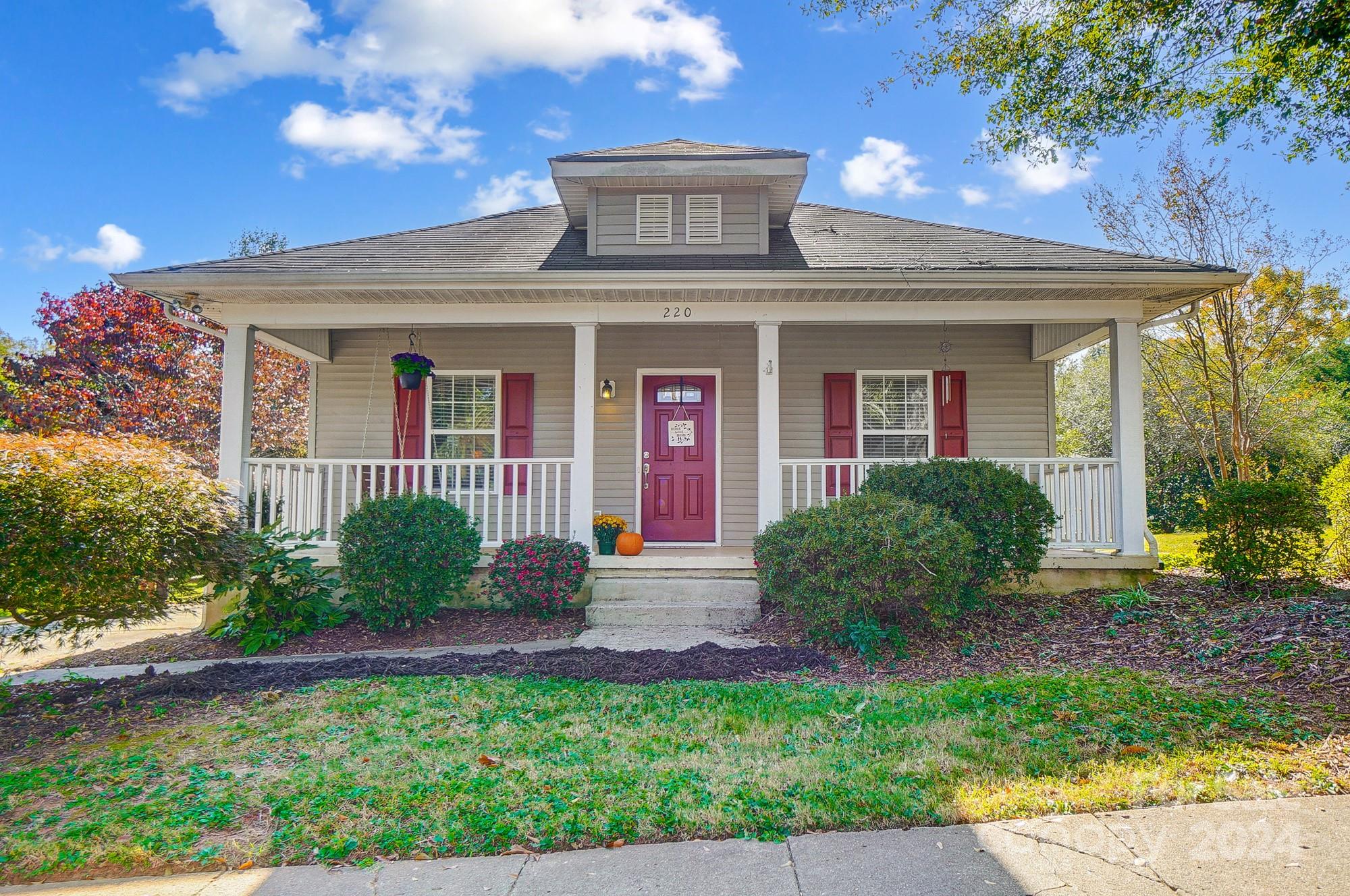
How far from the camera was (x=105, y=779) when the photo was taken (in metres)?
2.95

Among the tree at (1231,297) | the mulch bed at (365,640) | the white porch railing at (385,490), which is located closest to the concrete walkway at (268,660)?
the mulch bed at (365,640)

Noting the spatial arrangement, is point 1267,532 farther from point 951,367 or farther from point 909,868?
point 909,868

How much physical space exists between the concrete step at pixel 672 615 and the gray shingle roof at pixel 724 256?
303 centimetres

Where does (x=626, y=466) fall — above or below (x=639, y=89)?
→ below

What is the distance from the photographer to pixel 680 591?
21.2ft

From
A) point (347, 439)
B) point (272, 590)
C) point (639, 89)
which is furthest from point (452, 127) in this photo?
point (272, 590)

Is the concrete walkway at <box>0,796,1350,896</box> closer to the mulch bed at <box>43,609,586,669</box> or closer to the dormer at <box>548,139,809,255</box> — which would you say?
the mulch bed at <box>43,609,586,669</box>

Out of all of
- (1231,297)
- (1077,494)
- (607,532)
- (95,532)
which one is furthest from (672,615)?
(1231,297)

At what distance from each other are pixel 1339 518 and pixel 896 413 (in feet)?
13.1

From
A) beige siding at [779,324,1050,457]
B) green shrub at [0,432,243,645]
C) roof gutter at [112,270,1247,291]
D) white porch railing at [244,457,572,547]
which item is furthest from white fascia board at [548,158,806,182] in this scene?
green shrub at [0,432,243,645]

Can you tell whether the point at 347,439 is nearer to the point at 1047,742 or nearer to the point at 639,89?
the point at 639,89

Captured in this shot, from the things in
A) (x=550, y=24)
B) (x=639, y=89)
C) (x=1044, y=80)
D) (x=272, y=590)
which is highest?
(x=639, y=89)

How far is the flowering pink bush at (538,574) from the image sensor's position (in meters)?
6.10

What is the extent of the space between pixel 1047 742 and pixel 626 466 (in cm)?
588
